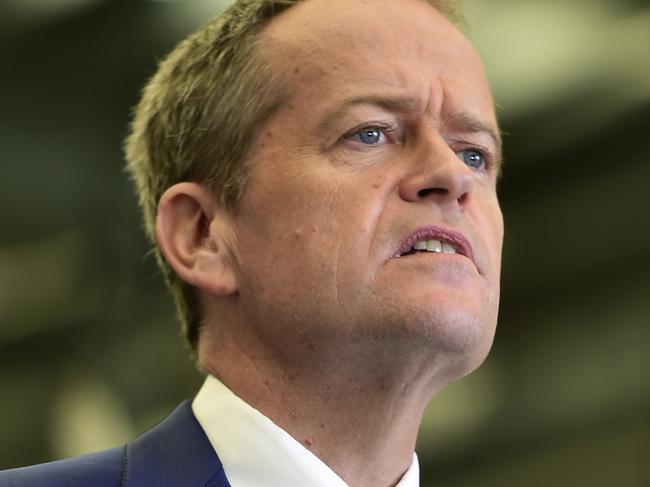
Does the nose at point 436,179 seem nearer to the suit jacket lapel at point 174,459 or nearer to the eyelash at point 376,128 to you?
the eyelash at point 376,128

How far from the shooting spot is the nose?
62.0 inches

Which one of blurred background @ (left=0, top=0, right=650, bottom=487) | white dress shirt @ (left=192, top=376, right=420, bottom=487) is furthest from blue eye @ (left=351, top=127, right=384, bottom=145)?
blurred background @ (left=0, top=0, right=650, bottom=487)

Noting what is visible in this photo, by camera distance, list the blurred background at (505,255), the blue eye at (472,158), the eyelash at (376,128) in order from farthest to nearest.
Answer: the blurred background at (505,255)
the blue eye at (472,158)
the eyelash at (376,128)

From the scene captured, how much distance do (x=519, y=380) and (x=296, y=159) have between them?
3490mm

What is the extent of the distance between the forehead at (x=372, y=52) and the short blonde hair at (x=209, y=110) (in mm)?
45

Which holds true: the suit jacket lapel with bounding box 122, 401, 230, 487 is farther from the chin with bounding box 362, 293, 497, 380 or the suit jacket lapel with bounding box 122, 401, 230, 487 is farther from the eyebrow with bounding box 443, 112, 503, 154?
the eyebrow with bounding box 443, 112, 503, 154

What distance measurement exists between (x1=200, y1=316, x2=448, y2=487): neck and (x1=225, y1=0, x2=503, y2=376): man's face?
0.04 metres

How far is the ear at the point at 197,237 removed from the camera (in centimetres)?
171

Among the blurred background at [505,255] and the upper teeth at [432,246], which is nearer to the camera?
the upper teeth at [432,246]

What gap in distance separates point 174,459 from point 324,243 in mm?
389

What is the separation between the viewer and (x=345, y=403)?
5.29 feet

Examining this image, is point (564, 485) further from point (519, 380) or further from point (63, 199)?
point (63, 199)

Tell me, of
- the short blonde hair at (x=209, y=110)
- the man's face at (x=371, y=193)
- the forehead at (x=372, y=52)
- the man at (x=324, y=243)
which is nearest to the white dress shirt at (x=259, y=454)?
the man at (x=324, y=243)

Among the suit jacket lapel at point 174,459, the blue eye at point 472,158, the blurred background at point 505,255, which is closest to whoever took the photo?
the suit jacket lapel at point 174,459
